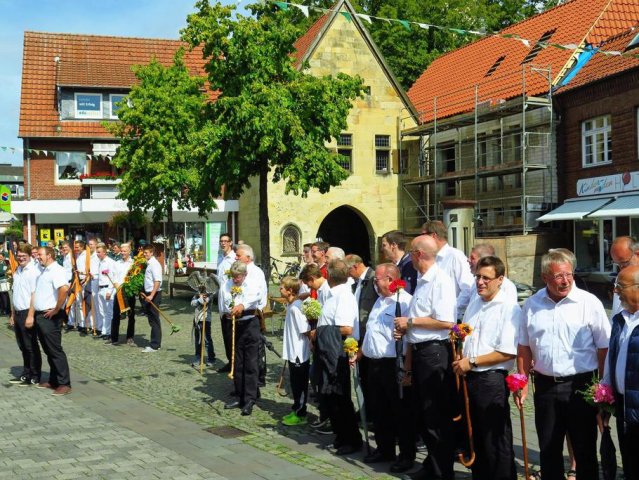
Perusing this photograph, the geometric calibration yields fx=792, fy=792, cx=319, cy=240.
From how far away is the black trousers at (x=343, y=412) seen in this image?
7.50m

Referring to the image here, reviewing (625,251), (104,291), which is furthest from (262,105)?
(625,251)

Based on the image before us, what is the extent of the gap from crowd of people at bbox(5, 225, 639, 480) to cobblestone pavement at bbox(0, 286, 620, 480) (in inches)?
14.8

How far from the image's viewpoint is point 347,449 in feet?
24.3

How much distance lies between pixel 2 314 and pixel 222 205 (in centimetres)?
1552

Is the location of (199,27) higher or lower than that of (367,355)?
higher

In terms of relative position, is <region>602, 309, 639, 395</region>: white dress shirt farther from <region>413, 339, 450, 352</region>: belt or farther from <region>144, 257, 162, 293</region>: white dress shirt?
<region>144, 257, 162, 293</region>: white dress shirt

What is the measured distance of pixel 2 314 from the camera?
2231cm

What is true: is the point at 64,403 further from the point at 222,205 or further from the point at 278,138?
the point at 222,205

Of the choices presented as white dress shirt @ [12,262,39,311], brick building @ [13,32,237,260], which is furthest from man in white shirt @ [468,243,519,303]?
brick building @ [13,32,237,260]

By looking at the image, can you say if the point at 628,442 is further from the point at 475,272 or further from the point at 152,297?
the point at 152,297

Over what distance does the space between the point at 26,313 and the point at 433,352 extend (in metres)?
6.93

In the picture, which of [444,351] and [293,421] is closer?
[444,351]

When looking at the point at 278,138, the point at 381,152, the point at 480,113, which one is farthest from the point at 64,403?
the point at 381,152

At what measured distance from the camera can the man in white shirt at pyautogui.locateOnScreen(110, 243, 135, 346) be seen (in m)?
15.4
